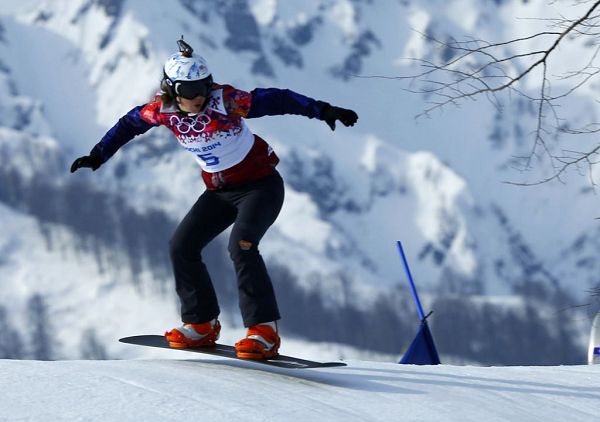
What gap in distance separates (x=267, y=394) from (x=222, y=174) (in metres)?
2.03

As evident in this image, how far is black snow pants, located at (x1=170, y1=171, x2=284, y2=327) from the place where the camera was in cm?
730

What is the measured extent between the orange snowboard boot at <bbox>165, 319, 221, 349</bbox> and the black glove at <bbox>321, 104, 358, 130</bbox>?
1910 millimetres

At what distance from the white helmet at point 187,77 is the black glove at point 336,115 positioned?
845mm

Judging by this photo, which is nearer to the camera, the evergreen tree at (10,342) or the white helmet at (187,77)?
the white helmet at (187,77)

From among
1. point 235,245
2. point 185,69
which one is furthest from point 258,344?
point 185,69

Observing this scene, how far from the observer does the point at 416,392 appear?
22.0ft

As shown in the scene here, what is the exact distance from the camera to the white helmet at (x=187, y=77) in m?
7.17

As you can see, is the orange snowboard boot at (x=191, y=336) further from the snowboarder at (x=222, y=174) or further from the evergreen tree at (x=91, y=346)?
the evergreen tree at (x=91, y=346)

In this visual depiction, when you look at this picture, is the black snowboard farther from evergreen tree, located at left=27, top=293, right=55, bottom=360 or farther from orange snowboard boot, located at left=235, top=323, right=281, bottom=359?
evergreen tree, located at left=27, top=293, right=55, bottom=360

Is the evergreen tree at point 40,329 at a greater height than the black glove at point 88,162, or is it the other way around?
the evergreen tree at point 40,329

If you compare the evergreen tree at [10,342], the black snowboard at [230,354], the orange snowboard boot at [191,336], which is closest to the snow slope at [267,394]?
the black snowboard at [230,354]

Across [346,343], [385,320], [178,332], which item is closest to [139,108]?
[178,332]

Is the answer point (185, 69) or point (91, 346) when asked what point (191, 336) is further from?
point (91, 346)

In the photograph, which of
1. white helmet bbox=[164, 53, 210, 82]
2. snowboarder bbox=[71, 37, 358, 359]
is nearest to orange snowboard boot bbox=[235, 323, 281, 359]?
snowboarder bbox=[71, 37, 358, 359]
